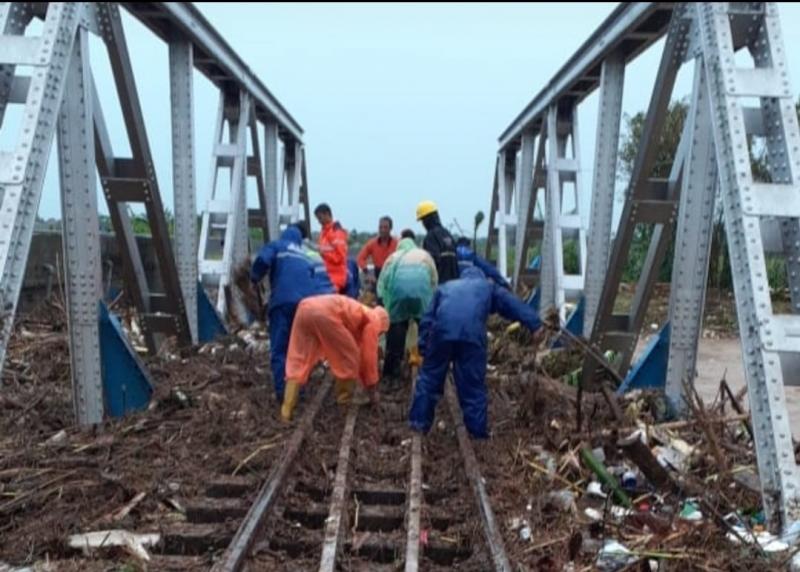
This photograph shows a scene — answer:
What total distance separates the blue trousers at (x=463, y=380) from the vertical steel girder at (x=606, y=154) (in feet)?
10.7

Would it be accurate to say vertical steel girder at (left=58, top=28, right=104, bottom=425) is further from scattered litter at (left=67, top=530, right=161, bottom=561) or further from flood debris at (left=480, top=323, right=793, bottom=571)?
flood debris at (left=480, top=323, right=793, bottom=571)

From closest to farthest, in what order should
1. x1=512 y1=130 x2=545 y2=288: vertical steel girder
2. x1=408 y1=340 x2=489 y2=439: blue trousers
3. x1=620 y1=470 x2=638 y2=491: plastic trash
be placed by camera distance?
x1=620 y1=470 x2=638 y2=491: plastic trash
x1=408 y1=340 x2=489 y2=439: blue trousers
x1=512 y1=130 x2=545 y2=288: vertical steel girder

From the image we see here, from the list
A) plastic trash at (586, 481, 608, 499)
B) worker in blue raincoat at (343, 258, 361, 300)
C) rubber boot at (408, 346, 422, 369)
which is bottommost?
plastic trash at (586, 481, 608, 499)

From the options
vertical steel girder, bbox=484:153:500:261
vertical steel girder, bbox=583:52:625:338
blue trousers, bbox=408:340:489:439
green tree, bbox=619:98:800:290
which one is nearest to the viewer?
blue trousers, bbox=408:340:489:439

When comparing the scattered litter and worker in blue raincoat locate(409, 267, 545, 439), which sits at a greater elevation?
worker in blue raincoat locate(409, 267, 545, 439)

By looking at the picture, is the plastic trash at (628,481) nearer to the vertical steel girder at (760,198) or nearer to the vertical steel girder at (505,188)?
the vertical steel girder at (760,198)

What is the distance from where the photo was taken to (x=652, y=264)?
27.0 ft

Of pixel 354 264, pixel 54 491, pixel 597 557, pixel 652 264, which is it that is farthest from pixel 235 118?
pixel 597 557

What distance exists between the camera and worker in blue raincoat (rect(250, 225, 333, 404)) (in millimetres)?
8781

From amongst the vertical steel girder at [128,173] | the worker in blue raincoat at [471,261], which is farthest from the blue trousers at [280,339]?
the worker in blue raincoat at [471,261]

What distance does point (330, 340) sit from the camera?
26.4 ft

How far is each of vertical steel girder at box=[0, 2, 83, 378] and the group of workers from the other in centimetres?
275

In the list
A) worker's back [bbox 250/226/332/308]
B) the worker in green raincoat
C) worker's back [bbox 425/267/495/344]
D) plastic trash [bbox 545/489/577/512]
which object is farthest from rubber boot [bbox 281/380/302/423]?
plastic trash [bbox 545/489/577/512]

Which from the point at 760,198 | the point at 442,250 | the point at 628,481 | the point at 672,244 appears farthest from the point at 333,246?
the point at 672,244
